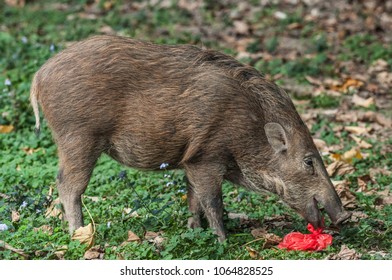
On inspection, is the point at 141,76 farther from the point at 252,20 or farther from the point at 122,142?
the point at 252,20

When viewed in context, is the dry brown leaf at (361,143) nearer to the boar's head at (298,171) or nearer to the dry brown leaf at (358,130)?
the dry brown leaf at (358,130)

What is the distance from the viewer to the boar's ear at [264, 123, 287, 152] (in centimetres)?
639

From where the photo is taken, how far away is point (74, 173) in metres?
6.44

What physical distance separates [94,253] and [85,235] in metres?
0.24

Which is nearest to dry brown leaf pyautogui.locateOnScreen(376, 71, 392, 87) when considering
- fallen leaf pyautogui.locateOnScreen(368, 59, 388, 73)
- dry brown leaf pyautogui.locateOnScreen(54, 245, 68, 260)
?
fallen leaf pyautogui.locateOnScreen(368, 59, 388, 73)

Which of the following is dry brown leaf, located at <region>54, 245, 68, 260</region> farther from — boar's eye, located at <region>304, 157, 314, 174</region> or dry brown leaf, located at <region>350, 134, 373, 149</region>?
dry brown leaf, located at <region>350, 134, 373, 149</region>

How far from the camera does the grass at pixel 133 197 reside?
6051 millimetres

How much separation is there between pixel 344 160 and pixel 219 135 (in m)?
2.38

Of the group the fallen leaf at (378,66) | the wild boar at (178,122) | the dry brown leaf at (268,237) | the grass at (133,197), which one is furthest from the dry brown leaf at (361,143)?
the dry brown leaf at (268,237)

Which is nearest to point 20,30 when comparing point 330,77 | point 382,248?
point 330,77

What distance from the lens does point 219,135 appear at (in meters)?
6.39

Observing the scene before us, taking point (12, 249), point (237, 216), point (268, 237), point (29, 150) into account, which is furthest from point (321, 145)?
Result: point (12, 249)

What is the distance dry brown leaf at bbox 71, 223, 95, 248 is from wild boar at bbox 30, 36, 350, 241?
20cm

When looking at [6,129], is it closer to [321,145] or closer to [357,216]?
[321,145]
